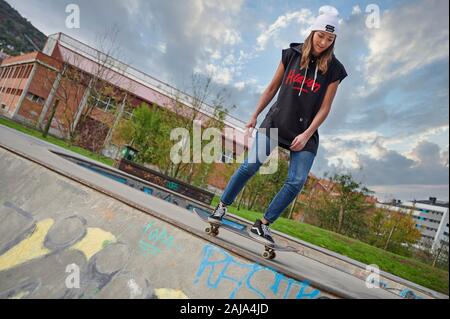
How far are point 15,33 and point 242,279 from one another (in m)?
115

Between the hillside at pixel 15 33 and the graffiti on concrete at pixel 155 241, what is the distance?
88526mm

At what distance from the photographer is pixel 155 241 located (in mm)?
2324

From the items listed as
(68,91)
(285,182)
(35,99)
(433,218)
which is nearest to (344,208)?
(285,182)

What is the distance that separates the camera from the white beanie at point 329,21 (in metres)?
2.75

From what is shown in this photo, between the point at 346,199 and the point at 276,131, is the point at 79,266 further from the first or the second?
the point at 346,199

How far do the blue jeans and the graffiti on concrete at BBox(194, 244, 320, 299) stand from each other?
86 centimetres

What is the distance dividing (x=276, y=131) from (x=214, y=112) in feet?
63.8

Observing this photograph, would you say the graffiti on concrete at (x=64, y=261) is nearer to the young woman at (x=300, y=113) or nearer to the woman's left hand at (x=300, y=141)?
the young woman at (x=300, y=113)

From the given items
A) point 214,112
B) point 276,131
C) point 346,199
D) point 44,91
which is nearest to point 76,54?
point 44,91

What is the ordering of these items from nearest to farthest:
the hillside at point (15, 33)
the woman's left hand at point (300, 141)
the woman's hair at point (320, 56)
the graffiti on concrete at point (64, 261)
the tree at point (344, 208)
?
the graffiti on concrete at point (64, 261)
the woman's left hand at point (300, 141)
the woman's hair at point (320, 56)
the tree at point (344, 208)
the hillside at point (15, 33)

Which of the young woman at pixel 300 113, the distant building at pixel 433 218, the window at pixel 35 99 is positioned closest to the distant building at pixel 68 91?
the window at pixel 35 99

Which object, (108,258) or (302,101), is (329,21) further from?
(108,258)

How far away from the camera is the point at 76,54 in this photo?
105ft

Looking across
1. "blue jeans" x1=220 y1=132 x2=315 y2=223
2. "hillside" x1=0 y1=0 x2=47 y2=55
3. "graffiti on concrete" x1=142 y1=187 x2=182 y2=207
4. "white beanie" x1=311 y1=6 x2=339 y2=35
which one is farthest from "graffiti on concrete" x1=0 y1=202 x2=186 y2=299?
"hillside" x1=0 y1=0 x2=47 y2=55
